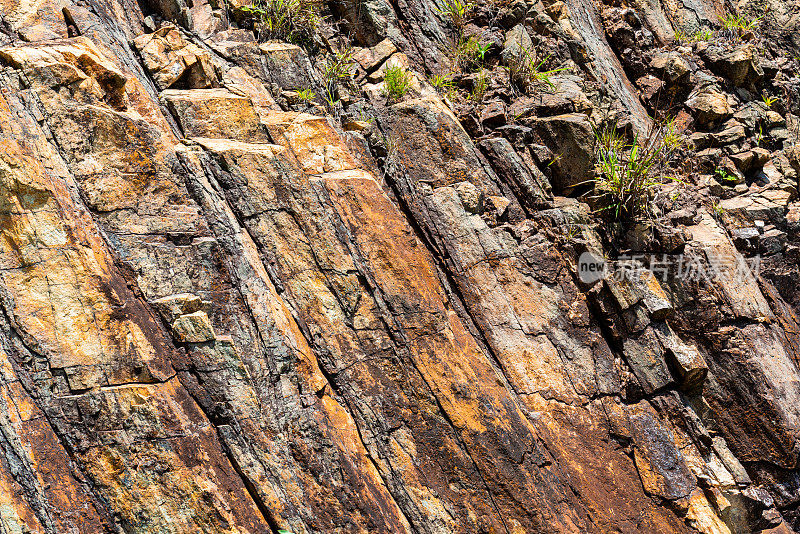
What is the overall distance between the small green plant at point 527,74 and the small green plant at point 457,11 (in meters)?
0.66

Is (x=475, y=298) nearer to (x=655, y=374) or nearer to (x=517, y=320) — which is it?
(x=517, y=320)

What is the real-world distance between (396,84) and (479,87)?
0.73 meters

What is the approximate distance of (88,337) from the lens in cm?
302

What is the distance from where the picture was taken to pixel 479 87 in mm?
4590

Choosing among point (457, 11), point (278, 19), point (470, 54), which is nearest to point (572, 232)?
point (470, 54)

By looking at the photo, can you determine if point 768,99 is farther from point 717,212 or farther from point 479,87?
point 479,87

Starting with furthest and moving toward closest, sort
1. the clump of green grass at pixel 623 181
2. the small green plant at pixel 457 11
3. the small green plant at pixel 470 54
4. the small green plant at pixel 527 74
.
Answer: the small green plant at pixel 457 11, the small green plant at pixel 470 54, the small green plant at pixel 527 74, the clump of green grass at pixel 623 181

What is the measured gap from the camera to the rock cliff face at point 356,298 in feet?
9.89

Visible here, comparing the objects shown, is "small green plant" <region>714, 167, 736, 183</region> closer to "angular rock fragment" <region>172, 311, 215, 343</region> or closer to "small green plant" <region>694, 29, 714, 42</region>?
"small green plant" <region>694, 29, 714, 42</region>

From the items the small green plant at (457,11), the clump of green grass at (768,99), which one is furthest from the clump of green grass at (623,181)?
the clump of green grass at (768,99)

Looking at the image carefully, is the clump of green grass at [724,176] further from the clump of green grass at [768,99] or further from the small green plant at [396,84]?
the small green plant at [396,84]

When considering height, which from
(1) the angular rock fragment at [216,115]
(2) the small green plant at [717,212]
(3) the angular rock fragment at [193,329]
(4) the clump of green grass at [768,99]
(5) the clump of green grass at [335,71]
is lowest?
(3) the angular rock fragment at [193,329]

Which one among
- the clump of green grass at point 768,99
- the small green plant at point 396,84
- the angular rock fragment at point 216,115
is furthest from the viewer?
the clump of green grass at point 768,99

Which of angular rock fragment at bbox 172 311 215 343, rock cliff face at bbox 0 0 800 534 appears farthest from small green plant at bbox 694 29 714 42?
angular rock fragment at bbox 172 311 215 343
